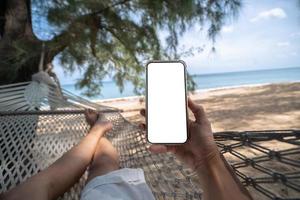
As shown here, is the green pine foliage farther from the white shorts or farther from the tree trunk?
the white shorts

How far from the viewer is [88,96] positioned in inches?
144

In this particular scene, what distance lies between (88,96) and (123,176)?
293cm

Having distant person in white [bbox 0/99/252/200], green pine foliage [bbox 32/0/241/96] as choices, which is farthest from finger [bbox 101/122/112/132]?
green pine foliage [bbox 32/0/241/96]

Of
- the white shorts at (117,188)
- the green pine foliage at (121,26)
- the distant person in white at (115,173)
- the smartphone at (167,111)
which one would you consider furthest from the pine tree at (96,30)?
the smartphone at (167,111)

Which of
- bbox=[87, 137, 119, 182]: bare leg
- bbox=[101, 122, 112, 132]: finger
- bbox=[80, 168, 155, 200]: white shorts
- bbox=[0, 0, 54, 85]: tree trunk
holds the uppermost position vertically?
bbox=[0, 0, 54, 85]: tree trunk

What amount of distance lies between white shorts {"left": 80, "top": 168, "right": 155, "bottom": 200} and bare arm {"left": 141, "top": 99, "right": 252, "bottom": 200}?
23cm

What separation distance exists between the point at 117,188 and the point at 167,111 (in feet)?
1.00

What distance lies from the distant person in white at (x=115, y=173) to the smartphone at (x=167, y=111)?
0.02m

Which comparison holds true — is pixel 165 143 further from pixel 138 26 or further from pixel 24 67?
pixel 138 26

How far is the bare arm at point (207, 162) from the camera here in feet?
1.65

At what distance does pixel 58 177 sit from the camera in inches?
31.6

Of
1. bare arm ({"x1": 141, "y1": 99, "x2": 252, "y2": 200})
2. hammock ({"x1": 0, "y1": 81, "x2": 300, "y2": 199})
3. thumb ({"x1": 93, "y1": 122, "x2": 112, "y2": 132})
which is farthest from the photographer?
thumb ({"x1": 93, "y1": 122, "x2": 112, "y2": 132})

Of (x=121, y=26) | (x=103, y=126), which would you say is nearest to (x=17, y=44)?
(x=121, y=26)

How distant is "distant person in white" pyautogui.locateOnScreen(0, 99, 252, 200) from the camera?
0.52m
